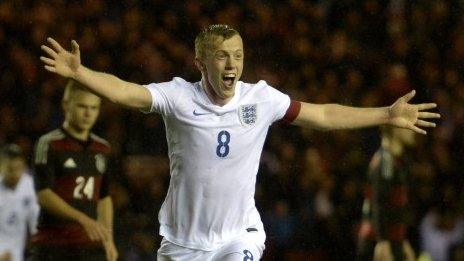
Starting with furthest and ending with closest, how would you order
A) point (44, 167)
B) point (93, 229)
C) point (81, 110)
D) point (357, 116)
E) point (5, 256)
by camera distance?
point (5, 256), point (81, 110), point (44, 167), point (93, 229), point (357, 116)

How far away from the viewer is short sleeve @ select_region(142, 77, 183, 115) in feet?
16.7

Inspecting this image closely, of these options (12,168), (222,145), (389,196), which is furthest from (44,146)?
(389,196)

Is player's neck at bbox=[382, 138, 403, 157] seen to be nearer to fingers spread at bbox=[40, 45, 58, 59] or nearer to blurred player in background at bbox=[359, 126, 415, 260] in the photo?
blurred player in background at bbox=[359, 126, 415, 260]

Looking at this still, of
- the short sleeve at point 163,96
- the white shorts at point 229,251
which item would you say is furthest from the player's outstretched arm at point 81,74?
the white shorts at point 229,251

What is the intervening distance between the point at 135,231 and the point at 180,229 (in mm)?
3461

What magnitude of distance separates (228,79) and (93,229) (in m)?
1.54

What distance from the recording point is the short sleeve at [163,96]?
509 centimetres

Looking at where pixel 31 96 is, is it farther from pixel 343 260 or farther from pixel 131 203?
pixel 343 260

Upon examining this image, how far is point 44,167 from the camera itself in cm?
648

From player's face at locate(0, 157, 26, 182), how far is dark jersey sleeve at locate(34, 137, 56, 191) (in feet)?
3.13

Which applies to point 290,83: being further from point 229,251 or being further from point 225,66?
point 229,251

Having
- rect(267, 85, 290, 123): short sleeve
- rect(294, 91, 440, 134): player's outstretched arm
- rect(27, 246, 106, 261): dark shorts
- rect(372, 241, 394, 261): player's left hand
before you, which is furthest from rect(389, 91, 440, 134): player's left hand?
rect(27, 246, 106, 261): dark shorts

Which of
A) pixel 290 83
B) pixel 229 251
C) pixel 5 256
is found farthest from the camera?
pixel 290 83

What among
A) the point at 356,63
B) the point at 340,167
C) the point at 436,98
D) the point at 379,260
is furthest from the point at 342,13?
the point at 379,260
